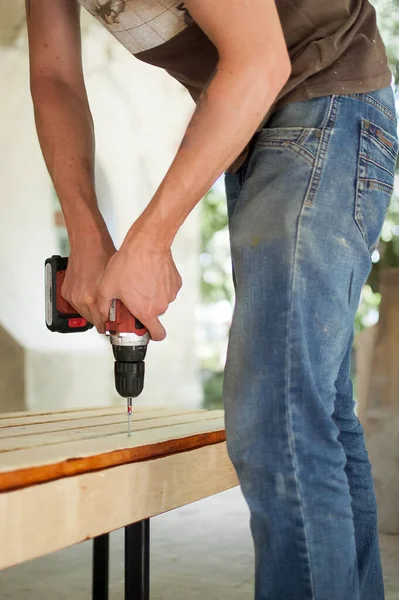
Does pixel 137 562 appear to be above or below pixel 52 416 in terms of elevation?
below

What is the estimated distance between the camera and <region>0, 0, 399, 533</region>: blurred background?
2699mm

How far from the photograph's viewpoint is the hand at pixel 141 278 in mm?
1053

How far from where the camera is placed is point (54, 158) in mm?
1324

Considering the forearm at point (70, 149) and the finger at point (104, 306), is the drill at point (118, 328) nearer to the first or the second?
the finger at point (104, 306)

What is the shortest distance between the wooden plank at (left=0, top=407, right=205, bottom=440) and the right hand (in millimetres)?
297

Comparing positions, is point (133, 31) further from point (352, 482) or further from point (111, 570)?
point (111, 570)

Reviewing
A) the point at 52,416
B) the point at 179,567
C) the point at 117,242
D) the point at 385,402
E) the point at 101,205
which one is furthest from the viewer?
the point at 117,242

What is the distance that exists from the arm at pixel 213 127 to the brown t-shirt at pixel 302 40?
0.09 metres

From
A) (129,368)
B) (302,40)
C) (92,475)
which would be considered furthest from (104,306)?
(302,40)

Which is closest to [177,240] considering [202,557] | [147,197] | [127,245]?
[147,197]

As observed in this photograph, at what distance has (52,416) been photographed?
176cm

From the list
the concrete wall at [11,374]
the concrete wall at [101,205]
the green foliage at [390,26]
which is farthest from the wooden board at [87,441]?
the green foliage at [390,26]

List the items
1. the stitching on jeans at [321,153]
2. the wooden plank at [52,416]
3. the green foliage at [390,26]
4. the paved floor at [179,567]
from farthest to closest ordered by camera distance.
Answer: the green foliage at [390,26] < the paved floor at [179,567] < the wooden plank at [52,416] < the stitching on jeans at [321,153]

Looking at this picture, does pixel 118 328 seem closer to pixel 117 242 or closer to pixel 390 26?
pixel 117 242
